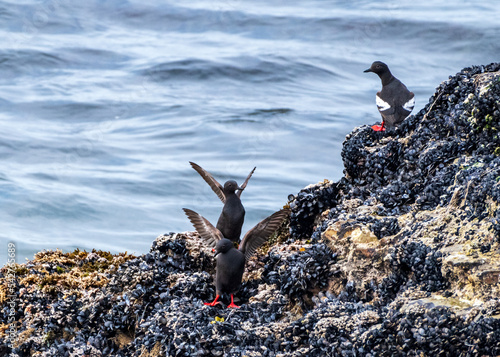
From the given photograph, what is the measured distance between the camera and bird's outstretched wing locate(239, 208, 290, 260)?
20.1 feet

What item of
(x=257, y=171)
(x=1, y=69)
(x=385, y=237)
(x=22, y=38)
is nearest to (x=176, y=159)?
(x=257, y=171)

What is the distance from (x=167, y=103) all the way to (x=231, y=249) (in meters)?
18.4

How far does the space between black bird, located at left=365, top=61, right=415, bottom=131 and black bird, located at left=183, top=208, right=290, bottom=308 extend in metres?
1.54

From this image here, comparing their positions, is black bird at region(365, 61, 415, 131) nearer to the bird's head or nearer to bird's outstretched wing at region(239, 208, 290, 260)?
bird's outstretched wing at region(239, 208, 290, 260)

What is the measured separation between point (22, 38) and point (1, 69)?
2.70 metres

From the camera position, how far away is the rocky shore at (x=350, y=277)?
4234 millimetres

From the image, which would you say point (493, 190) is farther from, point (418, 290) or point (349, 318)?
point (349, 318)

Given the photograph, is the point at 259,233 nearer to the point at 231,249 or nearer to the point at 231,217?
the point at 231,249

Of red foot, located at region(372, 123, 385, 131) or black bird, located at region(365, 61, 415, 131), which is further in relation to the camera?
black bird, located at region(365, 61, 415, 131)

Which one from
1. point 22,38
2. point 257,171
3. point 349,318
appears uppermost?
point 22,38

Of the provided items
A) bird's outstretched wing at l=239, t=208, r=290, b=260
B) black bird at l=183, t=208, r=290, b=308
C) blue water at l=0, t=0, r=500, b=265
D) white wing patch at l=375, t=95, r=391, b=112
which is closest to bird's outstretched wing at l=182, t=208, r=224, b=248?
black bird at l=183, t=208, r=290, b=308

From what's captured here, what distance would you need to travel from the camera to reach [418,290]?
452 cm

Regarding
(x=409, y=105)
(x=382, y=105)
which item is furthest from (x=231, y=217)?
(x=409, y=105)

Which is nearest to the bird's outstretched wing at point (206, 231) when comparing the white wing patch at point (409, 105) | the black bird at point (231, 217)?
the black bird at point (231, 217)
